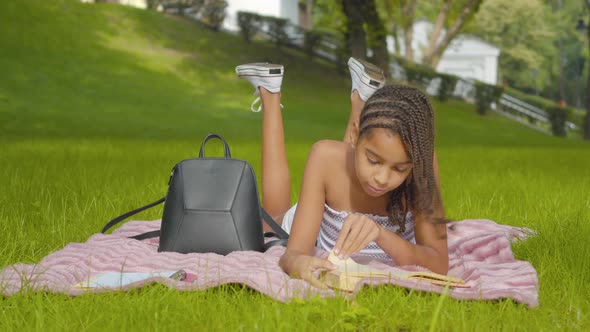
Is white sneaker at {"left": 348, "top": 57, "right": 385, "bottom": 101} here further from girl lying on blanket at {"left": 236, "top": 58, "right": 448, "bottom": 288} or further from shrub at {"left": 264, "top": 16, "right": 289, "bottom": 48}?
shrub at {"left": 264, "top": 16, "right": 289, "bottom": 48}

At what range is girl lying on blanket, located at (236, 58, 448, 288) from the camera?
3396mm

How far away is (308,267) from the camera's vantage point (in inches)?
136

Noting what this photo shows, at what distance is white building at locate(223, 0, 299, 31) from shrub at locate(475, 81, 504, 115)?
332 inches

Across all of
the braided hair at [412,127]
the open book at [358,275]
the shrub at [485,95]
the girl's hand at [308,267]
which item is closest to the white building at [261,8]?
the shrub at [485,95]

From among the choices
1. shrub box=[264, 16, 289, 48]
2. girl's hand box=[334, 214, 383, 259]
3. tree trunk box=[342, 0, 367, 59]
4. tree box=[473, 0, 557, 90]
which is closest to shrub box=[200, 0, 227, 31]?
shrub box=[264, 16, 289, 48]

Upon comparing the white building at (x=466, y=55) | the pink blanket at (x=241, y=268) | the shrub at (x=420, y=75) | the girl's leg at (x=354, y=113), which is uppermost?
the girl's leg at (x=354, y=113)

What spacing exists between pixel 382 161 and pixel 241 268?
93 centimetres

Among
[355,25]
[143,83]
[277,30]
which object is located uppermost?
[355,25]

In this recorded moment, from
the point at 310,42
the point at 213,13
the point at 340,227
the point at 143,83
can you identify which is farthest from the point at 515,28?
the point at 340,227

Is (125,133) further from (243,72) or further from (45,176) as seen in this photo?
(243,72)

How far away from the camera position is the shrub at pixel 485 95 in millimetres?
31594

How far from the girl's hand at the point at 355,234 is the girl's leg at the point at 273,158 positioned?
1.98 metres

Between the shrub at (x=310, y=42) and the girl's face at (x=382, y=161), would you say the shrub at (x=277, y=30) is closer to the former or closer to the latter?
the shrub at (x=310, y=42)

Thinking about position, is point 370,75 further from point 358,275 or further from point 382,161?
point 358,275
